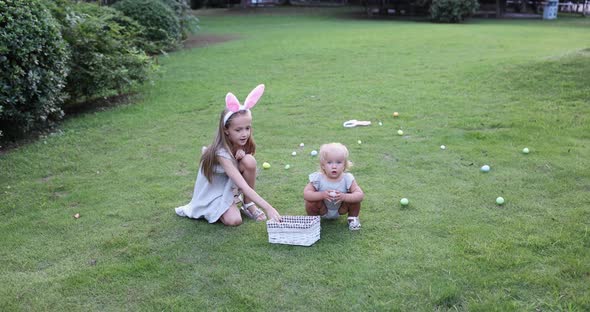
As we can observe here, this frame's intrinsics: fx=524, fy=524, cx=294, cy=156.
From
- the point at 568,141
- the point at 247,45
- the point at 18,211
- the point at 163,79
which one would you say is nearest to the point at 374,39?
the point at 247,45

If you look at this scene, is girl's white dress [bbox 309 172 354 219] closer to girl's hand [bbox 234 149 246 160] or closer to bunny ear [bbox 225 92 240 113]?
girl's hand [bbox 234 149 246 160]

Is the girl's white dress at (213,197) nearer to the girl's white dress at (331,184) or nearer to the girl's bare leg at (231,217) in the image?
the girl's bare leg at (231,217)

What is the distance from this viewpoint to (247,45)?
46.3ft

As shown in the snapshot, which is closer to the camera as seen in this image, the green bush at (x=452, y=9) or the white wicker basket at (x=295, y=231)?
the white wicker basket at (x=295, y=231)

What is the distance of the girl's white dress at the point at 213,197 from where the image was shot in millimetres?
3662

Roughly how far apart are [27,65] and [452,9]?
18292 mm

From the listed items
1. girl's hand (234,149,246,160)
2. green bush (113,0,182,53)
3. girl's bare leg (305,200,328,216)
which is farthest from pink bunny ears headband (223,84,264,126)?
green bush (113,0,182,53)

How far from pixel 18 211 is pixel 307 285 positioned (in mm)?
2561

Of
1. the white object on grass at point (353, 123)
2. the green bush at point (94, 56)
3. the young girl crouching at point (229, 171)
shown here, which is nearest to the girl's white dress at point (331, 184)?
the young girl crouching at point (229, 171)

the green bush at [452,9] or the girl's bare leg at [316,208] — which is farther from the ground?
the green bush at [452,9]

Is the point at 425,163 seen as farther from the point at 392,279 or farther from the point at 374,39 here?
the point at 374,39

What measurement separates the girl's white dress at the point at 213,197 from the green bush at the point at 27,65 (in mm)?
2603

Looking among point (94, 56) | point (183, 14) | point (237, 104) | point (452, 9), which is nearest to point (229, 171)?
point (237, 104)

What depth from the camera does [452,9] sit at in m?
20.7
